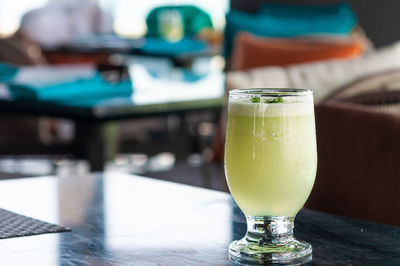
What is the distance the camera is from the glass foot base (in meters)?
0.79

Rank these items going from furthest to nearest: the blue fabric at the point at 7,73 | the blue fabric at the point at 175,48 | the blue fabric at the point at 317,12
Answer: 1. the blue fabric at the point at 175,48
2. the blue fabric at the point at 317,12
3. the blue fabric at the point at 7,73

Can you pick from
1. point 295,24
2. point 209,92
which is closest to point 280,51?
point 209,92

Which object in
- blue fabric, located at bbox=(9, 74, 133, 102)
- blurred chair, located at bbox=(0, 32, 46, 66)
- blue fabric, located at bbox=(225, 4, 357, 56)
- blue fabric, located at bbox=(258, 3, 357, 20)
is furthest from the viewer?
blurred chair, located at bbox=(0, 32, 46, 66)

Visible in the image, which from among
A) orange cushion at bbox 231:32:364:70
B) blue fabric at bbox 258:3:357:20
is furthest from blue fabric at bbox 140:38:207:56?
orange cushion at bbox 231:32:364:70

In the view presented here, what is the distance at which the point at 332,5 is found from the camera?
4266 mm

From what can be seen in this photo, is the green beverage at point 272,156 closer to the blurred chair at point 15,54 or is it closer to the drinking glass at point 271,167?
the drinking glass at point 271,167

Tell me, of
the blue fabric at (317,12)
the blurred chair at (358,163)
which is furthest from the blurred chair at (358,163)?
the blue fabric at (317,12)

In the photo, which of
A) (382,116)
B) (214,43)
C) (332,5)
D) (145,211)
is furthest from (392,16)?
(145,211)

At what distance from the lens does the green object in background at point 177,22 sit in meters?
5.60

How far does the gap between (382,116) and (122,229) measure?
509mm

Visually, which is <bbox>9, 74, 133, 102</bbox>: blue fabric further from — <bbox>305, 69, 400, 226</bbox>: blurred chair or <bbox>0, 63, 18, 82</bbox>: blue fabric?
<bbox>305, 69, 400, 226</bbox>: blurred chair

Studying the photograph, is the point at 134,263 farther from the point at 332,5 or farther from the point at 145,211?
the point at 332,5

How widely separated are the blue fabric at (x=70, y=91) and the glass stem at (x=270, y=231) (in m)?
1.78

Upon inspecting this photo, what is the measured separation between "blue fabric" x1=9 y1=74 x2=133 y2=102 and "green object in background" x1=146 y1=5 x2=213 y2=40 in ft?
9.28
